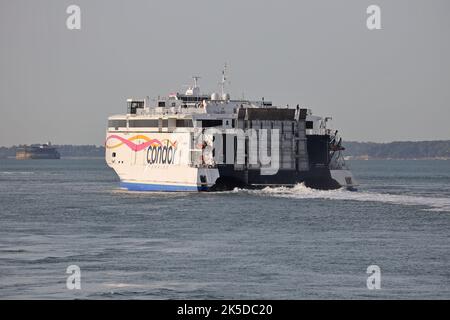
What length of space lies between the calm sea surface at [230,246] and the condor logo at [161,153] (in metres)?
6.12

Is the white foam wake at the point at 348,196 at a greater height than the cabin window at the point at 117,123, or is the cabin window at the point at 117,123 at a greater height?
the cabin window at the point at 117,123

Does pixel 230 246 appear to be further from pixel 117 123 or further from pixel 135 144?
pixel 117 123

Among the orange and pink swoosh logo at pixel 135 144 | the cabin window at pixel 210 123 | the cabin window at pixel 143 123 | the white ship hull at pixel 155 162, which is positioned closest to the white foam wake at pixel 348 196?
the white ship hull at pixel 155 162

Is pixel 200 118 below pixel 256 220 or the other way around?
the other way around

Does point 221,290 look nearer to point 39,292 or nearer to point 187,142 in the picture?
point 39,292

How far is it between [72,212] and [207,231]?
14.5 metres

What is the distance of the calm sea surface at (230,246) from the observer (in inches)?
1426

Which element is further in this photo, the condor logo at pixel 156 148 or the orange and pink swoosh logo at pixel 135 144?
the orange and pink swoosh logo at pixel 135 144

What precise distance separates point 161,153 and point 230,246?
123ft

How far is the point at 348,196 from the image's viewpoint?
74.5m

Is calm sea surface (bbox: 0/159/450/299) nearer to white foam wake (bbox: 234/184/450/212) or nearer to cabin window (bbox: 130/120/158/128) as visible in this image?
white foam wake (bbox: 234/184/450/212)

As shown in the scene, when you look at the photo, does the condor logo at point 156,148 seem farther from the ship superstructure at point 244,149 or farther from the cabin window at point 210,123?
the cabin window at point 210,123

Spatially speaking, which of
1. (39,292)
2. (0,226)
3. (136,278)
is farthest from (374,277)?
(0,226)

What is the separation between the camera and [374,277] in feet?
124
